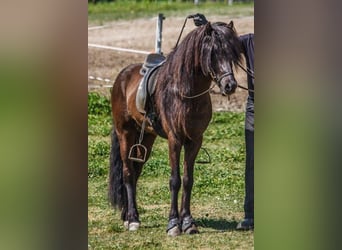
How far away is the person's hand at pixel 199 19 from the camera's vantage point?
6402 mm

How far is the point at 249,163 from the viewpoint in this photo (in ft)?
21.4

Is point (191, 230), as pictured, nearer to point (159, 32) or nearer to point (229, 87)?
point (229, 87)

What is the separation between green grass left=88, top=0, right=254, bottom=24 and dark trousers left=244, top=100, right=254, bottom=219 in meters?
0.60

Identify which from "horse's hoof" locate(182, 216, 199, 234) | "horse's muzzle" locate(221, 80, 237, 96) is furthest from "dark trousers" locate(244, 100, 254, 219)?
"horse's hoof" locate(182, 216, 199, 234)

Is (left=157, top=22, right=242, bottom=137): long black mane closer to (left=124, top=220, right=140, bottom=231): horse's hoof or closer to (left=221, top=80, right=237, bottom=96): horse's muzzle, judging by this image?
(left=221, top=80, right=237, bottom=96): horse's muzzle

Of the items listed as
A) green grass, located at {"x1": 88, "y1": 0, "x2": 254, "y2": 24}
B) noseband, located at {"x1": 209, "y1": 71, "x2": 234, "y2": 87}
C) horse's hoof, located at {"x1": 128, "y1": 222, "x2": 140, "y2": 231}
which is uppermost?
green grass, located at {"x1": 88, "y1": 0, "x2": 254, "y2": 24}

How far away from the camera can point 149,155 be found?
658cm

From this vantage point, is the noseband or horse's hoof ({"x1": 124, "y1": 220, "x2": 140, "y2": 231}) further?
horse's hoof ({"x1": 124, "y1": 220, "x2": 140, "y2": 231})

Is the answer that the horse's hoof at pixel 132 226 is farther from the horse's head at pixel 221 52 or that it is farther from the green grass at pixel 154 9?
the green grass at pixel 154 9

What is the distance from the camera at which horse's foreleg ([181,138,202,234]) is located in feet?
21.3

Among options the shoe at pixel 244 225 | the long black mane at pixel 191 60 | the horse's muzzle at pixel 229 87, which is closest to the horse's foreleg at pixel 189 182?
the long black mane at pixel 191 60
